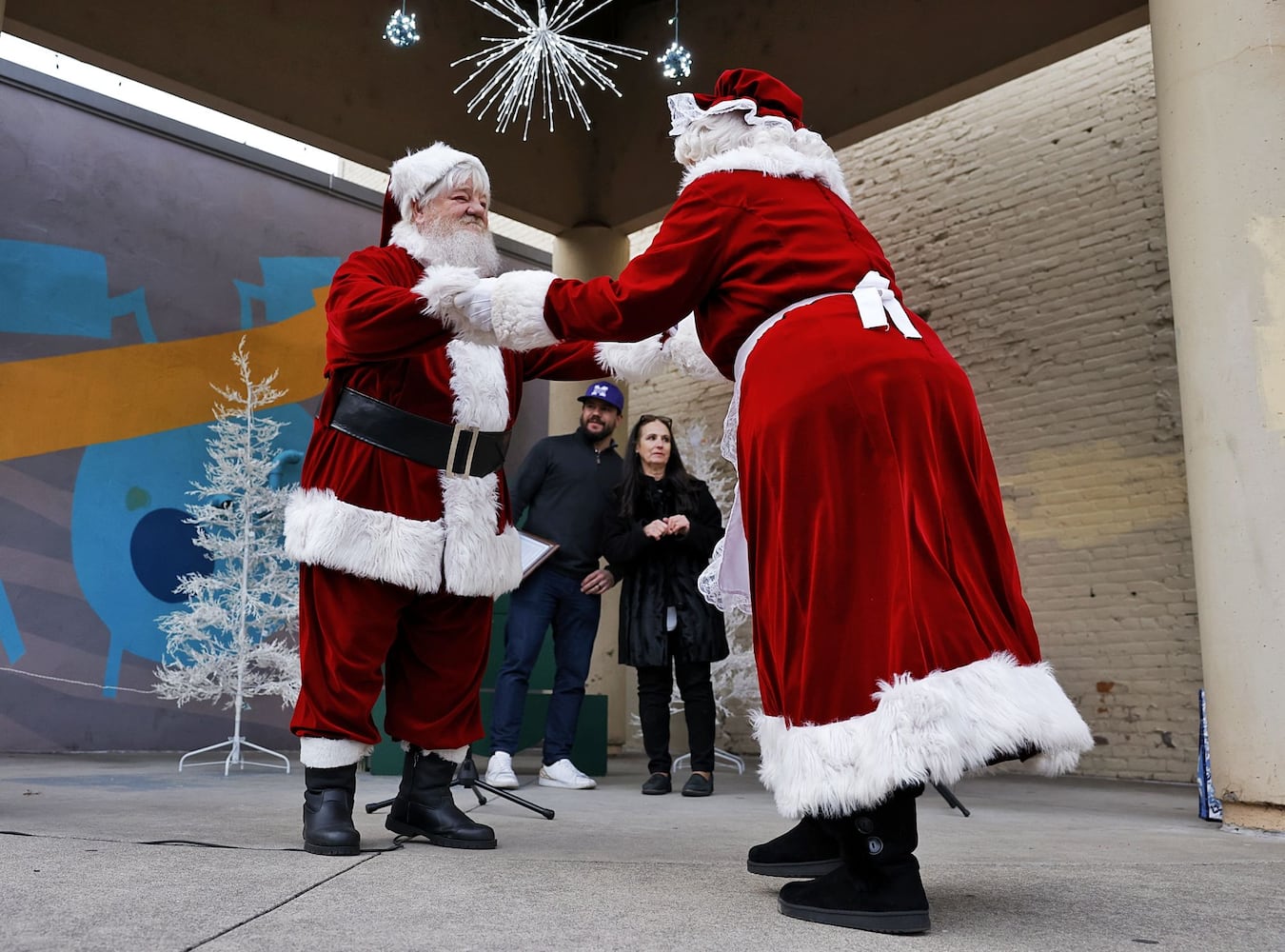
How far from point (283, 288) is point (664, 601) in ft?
12.4

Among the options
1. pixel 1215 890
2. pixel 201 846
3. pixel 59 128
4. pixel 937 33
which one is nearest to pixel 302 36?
pixel 59 128

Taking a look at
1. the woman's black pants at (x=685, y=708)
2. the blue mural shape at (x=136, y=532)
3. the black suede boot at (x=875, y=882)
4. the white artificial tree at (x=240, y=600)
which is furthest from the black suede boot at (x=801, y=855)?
the blue mural shape at (x=136, y=532)

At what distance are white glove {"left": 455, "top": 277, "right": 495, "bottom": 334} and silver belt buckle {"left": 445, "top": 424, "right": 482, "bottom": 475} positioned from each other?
437 millimetres

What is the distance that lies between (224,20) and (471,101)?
55.4 inches

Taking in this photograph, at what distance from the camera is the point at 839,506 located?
5.07 feet

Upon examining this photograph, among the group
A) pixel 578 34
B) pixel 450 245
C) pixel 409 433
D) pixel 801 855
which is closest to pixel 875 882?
pixel 801 855

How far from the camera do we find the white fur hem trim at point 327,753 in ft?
6.91

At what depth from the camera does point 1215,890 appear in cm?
187

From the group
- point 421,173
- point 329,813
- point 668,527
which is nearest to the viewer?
point 329,813

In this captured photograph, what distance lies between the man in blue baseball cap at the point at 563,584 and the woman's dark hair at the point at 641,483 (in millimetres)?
129

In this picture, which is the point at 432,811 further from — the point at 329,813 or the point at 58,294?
the point at 58,294

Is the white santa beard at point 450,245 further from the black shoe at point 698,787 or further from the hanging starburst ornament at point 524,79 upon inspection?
the hanging starburst ornament at point 524,79

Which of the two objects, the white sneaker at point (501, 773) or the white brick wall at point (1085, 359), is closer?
the white sneaker at point (501, 773)

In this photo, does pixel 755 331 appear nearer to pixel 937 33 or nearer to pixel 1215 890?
pixel 1215 890
